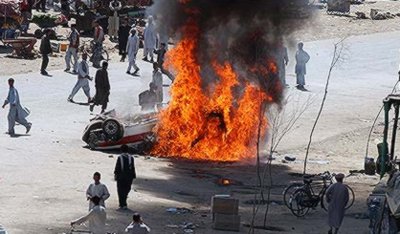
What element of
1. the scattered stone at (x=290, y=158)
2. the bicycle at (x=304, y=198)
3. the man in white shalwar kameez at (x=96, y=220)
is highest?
the man in white shalwar kameez at (x=96, y=220)

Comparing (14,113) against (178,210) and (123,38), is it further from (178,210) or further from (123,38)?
(123,38)

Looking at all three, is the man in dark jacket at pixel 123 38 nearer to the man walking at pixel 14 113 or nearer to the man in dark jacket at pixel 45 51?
the man in dark jacket at pixel 45 51

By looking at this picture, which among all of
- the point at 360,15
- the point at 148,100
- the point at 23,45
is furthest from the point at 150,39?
the point at 360,15

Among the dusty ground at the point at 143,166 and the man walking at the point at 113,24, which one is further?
the man walking at the point at 113,24

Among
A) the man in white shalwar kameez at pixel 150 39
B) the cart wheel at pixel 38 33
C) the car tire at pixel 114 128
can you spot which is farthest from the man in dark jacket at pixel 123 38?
the car tire at pixel 114 128

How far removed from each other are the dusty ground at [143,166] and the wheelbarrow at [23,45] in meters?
0.62

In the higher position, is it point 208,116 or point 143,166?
point 208,116

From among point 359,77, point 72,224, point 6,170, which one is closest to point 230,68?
point 6,170

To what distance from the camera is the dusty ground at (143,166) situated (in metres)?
23.1

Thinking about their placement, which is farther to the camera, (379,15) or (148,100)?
(379,15)

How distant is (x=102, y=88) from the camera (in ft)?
110

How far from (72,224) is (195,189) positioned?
22.3 ft

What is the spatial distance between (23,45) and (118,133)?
13715mm

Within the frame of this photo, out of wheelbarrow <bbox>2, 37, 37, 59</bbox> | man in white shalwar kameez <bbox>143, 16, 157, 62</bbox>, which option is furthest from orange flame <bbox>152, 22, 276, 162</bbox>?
wheelbarrow <bbox>2, 37, 37, 59</bbox>
